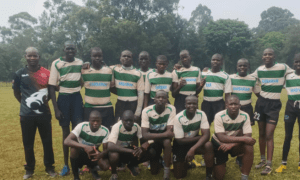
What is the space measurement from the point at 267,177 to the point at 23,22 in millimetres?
80753

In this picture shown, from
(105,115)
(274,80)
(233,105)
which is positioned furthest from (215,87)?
(105,115)

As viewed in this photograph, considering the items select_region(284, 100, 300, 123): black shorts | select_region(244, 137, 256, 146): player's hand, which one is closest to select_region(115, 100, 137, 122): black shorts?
select_region(244, 137, 256, 146): player's hand

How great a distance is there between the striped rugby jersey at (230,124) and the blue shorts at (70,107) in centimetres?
240

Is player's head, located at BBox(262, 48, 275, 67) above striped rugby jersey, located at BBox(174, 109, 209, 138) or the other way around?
above

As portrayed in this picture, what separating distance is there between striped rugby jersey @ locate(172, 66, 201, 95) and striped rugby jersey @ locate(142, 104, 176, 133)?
2.41ft

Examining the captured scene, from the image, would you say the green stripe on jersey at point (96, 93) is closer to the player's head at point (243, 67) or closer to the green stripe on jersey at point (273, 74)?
the player's head at point (243, 67)

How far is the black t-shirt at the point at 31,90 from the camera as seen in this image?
418 cm

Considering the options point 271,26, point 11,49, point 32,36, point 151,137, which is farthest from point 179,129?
point 271,26

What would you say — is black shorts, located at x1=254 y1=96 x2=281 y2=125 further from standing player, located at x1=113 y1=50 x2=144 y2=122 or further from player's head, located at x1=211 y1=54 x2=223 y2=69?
standing player, located at x1=113 y1=50 x2=144 y2=122

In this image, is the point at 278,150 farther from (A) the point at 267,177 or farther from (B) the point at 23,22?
(B) the point at 23,22

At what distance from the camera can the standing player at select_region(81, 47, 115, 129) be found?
4516mm

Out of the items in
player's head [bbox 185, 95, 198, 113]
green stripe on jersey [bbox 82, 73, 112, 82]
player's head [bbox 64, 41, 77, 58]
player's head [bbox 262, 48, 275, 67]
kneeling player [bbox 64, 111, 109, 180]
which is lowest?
kneeling player [bbox 64, 111, 109, 180]

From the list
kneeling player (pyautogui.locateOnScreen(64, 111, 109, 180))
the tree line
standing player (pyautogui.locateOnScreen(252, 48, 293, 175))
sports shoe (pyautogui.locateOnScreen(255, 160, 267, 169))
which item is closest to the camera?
kneeling player (pyautogui.locateOnScreen(64, 111, 109, 180))

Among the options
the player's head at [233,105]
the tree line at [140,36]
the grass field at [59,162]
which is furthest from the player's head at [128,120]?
the tree line at [140,36]
